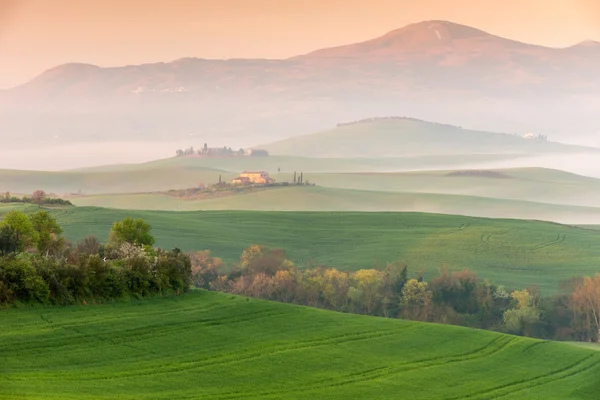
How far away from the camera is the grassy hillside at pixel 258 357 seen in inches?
1554

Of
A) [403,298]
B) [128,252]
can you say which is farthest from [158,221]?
[128,252]

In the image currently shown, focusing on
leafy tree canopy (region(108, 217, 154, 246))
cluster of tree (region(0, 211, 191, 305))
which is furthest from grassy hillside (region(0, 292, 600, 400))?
leafy tree canopy (region(108, 217, 154, 246))

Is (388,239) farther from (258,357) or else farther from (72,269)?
(258,357)

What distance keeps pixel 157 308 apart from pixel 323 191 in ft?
473

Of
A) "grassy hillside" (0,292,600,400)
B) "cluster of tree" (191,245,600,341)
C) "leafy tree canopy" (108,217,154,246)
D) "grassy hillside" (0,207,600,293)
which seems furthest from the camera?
"grassy hillside" (0,207,600,293)

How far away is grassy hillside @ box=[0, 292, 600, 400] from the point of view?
129 ft

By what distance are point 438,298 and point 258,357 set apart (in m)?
42.5

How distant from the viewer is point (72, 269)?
50.8m

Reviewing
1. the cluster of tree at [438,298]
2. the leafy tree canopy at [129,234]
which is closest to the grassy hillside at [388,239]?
the cluster of tree at [438,298]

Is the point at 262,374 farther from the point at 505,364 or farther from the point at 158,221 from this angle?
the point at 158,221

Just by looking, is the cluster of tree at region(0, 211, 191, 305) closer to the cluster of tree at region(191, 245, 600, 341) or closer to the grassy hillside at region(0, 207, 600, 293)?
the cluster of tree at region(191, 245, 600, 341)

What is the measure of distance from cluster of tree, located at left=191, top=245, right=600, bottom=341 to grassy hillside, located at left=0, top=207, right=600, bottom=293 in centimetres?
1250

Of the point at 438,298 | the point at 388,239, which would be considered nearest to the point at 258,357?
the point at 438,298

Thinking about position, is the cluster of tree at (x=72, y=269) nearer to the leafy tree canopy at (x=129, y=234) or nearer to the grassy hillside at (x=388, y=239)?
the leafy tree canopy at (x=129, y=234)
